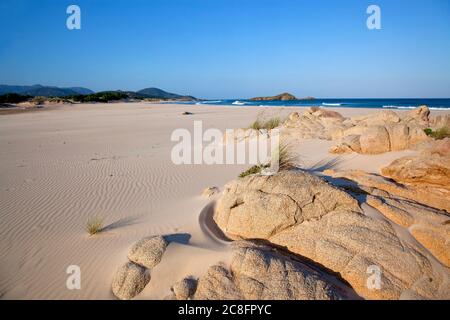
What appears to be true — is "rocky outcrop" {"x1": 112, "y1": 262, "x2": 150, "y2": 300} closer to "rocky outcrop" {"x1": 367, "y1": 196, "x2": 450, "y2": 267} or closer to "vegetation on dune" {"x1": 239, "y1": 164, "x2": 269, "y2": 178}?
"vegetation on dune" {"x1": 239, "y1": 164, "x2": 269, "y2": 178}

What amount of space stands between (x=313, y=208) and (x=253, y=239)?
1026mm

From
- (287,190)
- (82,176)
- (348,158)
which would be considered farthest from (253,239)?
(82,176)

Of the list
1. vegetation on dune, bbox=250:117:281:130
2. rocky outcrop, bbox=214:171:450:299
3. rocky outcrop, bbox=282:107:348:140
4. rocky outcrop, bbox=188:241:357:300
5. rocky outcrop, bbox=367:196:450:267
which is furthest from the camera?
vegetation on dune, bbox=250:117:281:130

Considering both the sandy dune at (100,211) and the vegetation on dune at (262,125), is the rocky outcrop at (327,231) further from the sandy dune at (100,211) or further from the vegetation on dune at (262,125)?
the vegetation on dune at (262,125)

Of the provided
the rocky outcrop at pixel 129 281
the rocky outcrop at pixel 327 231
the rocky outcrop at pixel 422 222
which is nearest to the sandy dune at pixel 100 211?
the rocky outcrop at pixel 129 281

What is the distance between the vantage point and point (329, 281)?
128 inches

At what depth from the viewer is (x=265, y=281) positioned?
303 cm

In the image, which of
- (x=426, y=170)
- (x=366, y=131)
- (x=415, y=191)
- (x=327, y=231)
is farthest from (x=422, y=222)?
(x=366, y=131)

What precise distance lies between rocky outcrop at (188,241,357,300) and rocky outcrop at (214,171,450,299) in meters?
0.31

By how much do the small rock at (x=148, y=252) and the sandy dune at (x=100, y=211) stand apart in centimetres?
12

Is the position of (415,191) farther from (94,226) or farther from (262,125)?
(262,125)

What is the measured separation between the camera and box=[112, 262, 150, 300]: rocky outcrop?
332 centimetres

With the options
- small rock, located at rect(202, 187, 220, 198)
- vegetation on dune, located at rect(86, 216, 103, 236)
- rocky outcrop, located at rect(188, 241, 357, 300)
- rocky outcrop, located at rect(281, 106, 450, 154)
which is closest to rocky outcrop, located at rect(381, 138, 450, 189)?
rocky outcrop, located at rect(281, 106, 450, 154)

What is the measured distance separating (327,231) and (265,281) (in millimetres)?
1330
